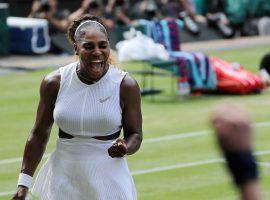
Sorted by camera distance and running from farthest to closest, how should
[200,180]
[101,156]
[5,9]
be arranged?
[5,9]
[200,180]
[101,156]

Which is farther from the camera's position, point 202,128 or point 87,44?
point 202,128

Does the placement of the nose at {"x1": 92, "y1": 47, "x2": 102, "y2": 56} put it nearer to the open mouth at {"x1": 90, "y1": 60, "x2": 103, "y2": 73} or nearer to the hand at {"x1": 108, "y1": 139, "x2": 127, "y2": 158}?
the open mouth at {"x1": 90, "y1": 60, "x2": 103, "y2": 73}

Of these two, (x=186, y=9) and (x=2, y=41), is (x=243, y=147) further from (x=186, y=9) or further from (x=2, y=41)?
(x=186, y=9)

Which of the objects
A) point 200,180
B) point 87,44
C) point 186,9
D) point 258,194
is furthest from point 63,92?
point 186,9

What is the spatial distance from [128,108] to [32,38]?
19.2m

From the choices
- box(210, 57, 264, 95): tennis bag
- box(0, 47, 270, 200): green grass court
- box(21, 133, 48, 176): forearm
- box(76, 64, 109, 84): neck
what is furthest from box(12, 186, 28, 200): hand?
box(210, 57, 264, 95): tennis bag

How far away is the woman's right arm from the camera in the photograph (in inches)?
221

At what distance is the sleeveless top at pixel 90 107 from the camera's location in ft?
18.0

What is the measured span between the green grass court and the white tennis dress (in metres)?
4.39

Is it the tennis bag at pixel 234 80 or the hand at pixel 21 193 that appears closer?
the hand at pixel 21 193

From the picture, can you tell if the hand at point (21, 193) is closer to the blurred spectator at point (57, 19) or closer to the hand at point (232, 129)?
the hand at point (232, 129)

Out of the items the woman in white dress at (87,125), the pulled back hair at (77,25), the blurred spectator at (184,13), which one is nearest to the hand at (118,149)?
the woman in white dress at (87,125)

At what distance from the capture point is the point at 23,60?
24266 millimetres

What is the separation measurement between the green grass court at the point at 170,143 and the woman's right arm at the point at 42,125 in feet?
14.3
